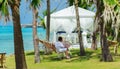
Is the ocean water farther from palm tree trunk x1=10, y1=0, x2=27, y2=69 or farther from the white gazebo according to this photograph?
the white gazebo

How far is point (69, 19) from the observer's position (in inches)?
1039

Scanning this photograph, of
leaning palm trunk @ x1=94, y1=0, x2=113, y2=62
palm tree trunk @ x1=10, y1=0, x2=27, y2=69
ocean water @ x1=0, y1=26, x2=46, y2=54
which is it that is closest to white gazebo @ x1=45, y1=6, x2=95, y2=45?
ocean water @ x1=0, y1=26, x2=46, y2=54

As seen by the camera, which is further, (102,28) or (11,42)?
(11,42)

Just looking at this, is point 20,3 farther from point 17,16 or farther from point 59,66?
point 59,66

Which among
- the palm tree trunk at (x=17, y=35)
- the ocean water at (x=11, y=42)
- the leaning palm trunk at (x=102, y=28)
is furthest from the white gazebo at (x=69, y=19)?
the palm tree trunk at (x=17, y=35)

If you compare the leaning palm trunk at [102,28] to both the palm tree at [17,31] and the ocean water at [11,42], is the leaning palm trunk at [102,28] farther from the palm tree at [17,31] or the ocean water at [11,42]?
the palm tree at [17,31]

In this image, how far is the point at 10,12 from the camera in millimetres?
13281

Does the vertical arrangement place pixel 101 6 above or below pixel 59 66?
above

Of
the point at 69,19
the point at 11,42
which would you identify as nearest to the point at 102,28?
the point at 69,19

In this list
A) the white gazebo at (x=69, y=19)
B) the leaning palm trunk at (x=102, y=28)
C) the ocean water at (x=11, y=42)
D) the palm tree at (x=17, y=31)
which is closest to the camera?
the palm tree at (x=17, y=31)

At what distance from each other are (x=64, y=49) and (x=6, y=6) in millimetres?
7770

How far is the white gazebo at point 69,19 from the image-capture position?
2589 centimetres

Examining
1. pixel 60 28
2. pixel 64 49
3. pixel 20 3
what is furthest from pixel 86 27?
pixel 20 3

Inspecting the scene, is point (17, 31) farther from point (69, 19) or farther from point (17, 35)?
point (69, 19)
